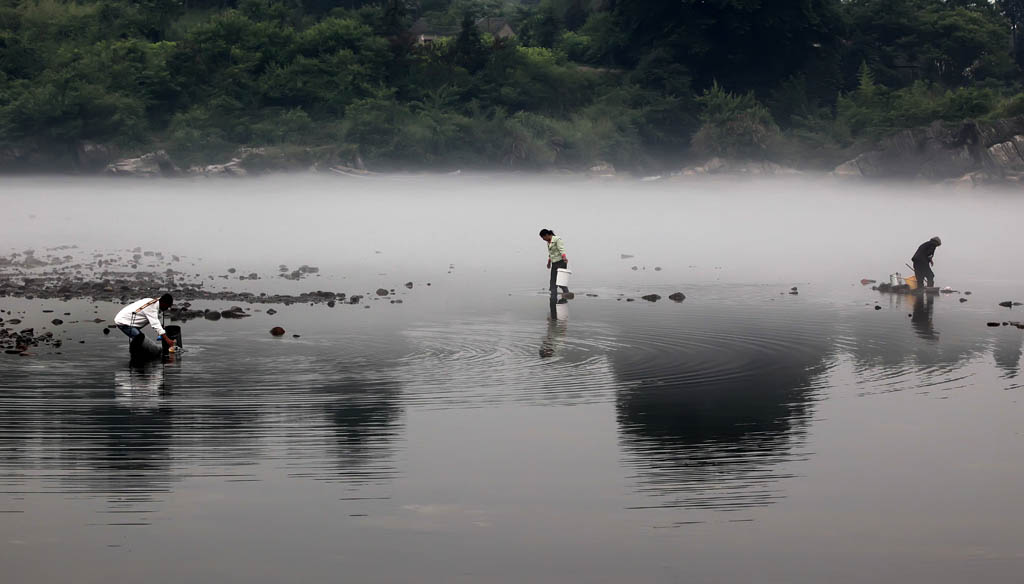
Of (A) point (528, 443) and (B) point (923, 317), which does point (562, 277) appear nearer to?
(B) point (923, 317)

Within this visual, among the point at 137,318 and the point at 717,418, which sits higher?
the point at 137,318

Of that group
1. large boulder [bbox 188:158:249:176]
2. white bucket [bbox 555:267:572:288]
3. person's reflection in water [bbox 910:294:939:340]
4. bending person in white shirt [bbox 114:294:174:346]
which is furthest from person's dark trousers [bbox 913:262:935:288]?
large boulder [bbox 188:158:249:176]

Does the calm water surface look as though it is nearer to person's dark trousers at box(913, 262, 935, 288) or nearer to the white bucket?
the white bucket

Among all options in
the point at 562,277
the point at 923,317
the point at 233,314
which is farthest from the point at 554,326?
the point at 923,317

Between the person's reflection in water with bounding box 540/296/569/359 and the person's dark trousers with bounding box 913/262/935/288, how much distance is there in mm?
11359

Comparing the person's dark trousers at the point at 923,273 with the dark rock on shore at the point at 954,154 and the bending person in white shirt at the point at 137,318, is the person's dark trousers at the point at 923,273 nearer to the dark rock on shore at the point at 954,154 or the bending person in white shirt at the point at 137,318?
the bending person in white shirt at the point at 137,318

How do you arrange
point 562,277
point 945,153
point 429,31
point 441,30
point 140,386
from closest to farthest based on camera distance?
point 140,386
point 562,277
point 945,153
point 441,30
point 429,31

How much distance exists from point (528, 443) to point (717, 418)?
3375mm

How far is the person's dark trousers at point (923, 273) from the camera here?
4509 centimetres

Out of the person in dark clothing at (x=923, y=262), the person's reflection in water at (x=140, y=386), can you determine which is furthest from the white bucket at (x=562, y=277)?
the person's reflection in water at (x=140, y=386)

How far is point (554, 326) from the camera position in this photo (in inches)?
1378

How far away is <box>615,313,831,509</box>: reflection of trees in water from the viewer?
16.9 meters

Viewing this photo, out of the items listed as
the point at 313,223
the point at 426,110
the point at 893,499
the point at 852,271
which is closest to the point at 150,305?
the point at 893,499

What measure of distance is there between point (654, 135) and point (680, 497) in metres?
92.6
